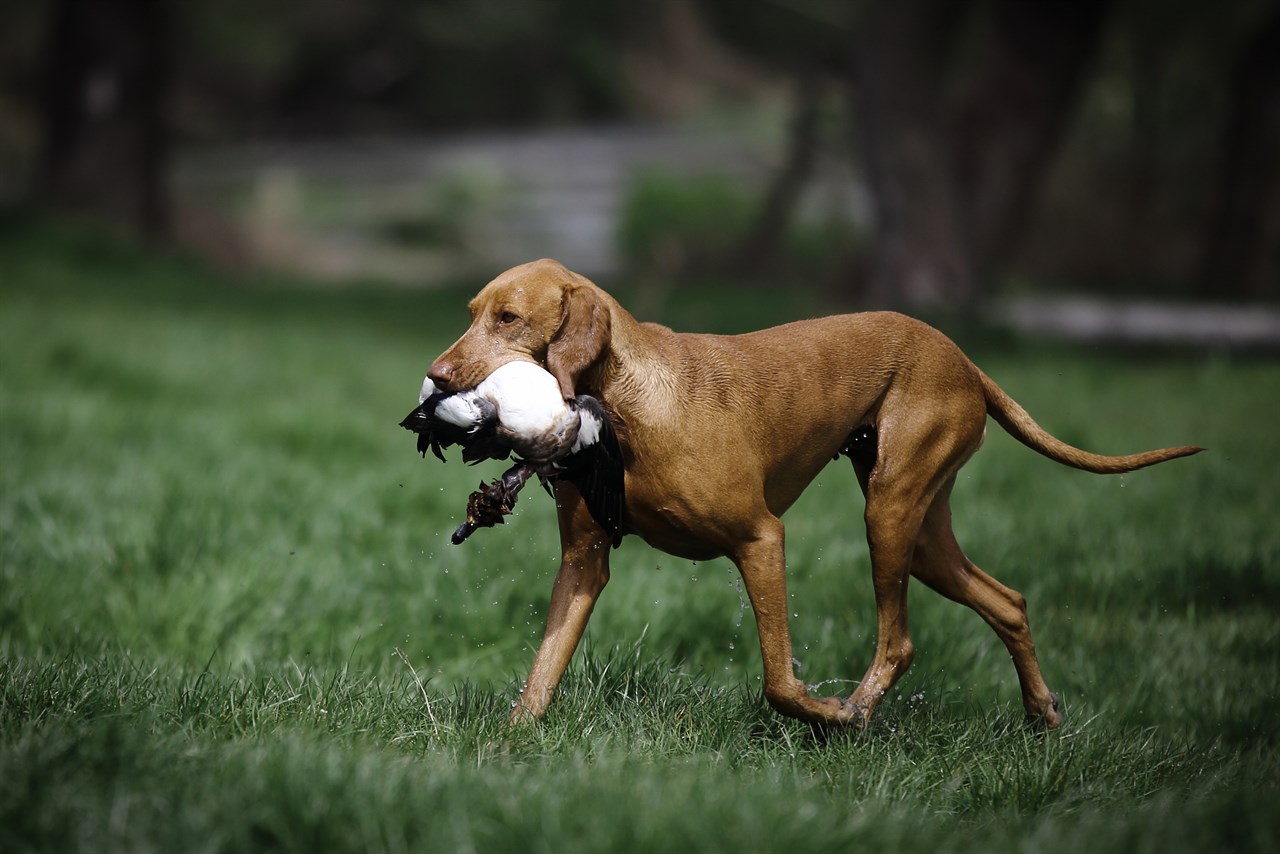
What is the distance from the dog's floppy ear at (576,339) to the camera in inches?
114

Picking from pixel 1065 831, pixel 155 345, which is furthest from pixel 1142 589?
pixel 155 345

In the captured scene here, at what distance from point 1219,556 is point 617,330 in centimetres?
312

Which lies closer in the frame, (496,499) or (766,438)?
(496,499)

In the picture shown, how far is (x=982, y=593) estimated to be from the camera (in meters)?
3.57

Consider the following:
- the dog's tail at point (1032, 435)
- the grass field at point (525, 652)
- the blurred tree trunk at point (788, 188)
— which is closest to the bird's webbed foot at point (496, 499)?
the grass field at point (525, 652)

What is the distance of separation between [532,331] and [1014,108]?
10.9m

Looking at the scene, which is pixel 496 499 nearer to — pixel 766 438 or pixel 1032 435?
pixel 766 438

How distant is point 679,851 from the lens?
2348 mm

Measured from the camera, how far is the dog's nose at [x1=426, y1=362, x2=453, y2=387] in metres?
2.84

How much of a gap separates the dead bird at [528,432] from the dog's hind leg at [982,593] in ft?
3.21

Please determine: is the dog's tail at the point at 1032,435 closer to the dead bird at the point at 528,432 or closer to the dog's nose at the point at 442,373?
the dead bird at the point at 528,432

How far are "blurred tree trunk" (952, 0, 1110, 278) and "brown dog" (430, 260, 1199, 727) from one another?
30.6ft

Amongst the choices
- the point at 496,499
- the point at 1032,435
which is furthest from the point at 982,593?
the point at 496,499

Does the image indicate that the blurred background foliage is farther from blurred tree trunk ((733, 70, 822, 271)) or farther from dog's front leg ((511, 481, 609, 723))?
dog's front leg ((511, 481, 609, 723))
